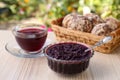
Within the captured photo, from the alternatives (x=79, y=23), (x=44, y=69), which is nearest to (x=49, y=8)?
(x=79, y=23)

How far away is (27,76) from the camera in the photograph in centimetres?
83

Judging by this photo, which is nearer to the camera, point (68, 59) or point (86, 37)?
point (68, 59)

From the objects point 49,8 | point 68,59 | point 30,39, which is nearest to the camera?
point 68,59

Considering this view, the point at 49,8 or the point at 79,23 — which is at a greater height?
the point at 79,23

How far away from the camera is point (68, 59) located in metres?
0.80

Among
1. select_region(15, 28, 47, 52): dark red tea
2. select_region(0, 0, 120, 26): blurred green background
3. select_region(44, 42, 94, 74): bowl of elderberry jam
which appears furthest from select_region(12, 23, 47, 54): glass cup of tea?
select_region(0, 0, 120, 26): blurred green background

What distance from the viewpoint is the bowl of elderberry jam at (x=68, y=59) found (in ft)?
2.61

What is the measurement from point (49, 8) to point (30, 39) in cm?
173

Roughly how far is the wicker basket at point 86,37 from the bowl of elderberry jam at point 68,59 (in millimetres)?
135

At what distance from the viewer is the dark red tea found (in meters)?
0.94

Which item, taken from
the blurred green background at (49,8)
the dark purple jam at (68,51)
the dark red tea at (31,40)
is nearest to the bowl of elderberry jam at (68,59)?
the dark purple jam at (68,51)

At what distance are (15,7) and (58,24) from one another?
1.81 meters

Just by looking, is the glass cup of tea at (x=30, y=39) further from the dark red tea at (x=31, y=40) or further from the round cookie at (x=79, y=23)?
the round cookie at (x=79, y=23)

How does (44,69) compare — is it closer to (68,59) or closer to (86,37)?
(68,59)
